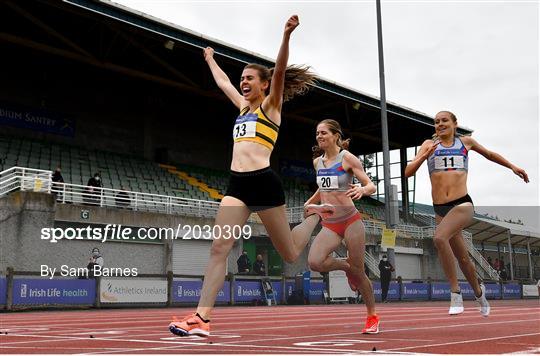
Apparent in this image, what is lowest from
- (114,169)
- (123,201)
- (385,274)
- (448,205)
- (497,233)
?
(385,274)

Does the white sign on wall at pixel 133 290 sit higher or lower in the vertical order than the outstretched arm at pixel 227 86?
lower

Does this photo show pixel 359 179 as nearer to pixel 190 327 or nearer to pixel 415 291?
pixel 190 327

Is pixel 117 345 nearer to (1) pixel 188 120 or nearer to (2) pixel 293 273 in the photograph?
(2) pixel 293 273

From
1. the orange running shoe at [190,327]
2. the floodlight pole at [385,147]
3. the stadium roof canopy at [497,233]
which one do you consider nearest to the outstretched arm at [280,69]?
the orange running shoe at [190,327]

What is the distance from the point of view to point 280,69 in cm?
551

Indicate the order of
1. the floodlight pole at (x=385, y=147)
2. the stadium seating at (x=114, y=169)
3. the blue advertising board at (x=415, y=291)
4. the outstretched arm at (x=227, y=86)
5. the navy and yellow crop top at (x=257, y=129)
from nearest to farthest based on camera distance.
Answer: the navy and yellow crop top at (x=257, y=129) → the outstretched arm at (x=227, y=86) → the floodlight pole at (x=385, y=147) → the stadium seating at (x=114, y=169) → the blue advertising board at (x=415, y=291)

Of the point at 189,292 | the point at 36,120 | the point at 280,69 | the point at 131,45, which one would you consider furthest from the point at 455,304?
the point at 36,120

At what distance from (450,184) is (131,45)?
79.5 feet

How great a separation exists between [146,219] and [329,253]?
18173 millimetres

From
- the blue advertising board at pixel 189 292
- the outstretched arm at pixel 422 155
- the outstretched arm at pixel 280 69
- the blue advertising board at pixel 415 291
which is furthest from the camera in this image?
the blue advertising board at pixel 415 291

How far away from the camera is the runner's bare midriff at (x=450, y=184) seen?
318 inches

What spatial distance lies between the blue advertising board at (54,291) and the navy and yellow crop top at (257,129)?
45.2ft

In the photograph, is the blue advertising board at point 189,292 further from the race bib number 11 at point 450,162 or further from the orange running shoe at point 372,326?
the orange running shoe at point 372,326

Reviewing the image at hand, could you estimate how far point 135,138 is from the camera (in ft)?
112
